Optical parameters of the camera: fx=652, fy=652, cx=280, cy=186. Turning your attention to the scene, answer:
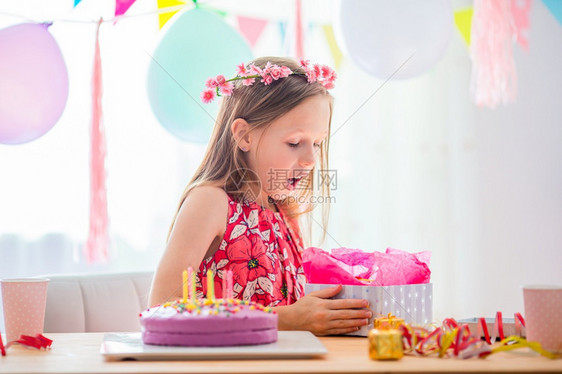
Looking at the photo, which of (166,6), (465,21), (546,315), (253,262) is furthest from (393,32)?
(546,315)

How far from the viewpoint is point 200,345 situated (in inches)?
29.8

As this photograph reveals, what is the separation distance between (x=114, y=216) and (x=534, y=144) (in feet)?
5.55

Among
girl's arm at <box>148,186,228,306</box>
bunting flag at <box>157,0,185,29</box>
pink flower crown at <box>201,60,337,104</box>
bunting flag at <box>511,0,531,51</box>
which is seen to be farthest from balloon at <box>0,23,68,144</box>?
bunting flag at <box>511,0,531,51</box>

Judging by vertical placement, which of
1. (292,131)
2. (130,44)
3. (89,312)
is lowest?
(89,312)

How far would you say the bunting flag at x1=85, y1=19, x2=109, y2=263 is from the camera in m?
2.07

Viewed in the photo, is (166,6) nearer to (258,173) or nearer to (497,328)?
(258,173)

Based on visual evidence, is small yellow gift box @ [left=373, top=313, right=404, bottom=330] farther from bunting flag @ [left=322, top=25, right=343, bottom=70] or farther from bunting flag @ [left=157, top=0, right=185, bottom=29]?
bunting flag @ [left=322, top=25, right=343, bottom=70]

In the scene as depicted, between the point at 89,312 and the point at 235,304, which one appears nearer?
the point at 235,304

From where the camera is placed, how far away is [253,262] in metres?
1.32

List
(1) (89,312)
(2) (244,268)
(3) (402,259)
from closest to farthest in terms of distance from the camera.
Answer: (3) (402,259) → (2) (244,268) → (1) (89,312)

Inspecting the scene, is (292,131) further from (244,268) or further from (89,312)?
(89,312)

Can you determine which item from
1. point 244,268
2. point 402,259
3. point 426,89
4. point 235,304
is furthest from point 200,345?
point 426,89

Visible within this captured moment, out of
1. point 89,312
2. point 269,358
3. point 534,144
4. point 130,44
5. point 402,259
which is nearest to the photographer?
point 269,358

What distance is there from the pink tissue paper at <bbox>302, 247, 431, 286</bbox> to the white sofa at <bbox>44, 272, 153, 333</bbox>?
59 centimetres
